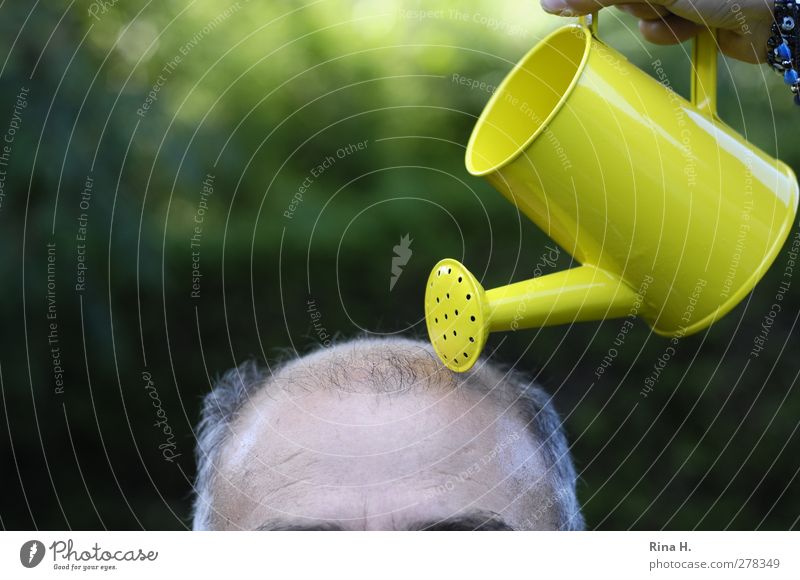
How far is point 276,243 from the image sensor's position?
1149 mm

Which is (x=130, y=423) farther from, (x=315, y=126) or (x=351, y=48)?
(x=351, y=48)

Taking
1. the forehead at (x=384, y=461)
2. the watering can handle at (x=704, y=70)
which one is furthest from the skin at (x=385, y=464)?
the watering can handle at (x=704, y=70)

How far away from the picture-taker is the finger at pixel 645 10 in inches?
24.7

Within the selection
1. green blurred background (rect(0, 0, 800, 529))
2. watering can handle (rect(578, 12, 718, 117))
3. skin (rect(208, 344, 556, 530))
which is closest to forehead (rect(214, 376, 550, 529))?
skin (rect(208, 344, 556, 530))

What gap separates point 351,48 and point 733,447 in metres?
0.85

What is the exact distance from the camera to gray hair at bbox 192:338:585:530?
640mm

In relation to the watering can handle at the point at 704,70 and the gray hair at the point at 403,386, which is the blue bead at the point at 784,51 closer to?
the watering can handle at the point at 704,70

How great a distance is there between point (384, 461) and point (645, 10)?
40 cm

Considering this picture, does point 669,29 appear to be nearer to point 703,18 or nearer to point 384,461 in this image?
point 703,18

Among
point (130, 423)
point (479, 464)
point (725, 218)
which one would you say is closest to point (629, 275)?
point (725, 218)

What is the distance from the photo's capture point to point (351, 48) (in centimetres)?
111

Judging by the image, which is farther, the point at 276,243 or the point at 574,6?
the point at 276,243

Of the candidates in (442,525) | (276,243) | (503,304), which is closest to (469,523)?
(442,525)

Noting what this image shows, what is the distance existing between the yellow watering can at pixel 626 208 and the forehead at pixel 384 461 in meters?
0.08
